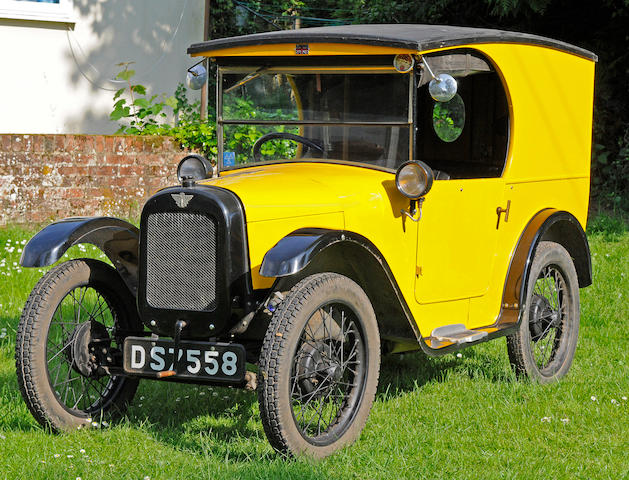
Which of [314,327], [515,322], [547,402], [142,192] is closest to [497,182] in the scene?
[515,322]

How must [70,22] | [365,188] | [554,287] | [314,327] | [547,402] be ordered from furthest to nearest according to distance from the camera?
[70,22], [554,287], [547,402], [365,188], [314,327]

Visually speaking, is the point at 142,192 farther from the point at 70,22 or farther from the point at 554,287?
the point at 554,287

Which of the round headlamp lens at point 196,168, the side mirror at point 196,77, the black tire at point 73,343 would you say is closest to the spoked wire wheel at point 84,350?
the black tire at point 73,343

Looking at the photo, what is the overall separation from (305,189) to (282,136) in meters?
0.75

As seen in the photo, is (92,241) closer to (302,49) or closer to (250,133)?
(250,133)

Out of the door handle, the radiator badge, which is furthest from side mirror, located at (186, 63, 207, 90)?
the door handle

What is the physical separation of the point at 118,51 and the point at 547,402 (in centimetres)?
843

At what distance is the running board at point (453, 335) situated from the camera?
495cm

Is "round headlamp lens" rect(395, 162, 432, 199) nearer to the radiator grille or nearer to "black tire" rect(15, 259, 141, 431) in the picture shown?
the radiator grille

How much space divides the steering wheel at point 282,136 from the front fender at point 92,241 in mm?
861

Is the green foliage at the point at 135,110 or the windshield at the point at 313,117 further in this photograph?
the green foliage at the point at 135,110

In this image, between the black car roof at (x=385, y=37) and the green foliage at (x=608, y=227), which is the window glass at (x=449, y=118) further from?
the green foliage at (x=608, y=227)

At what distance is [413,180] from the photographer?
4652 mm

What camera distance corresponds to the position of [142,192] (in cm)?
1011
